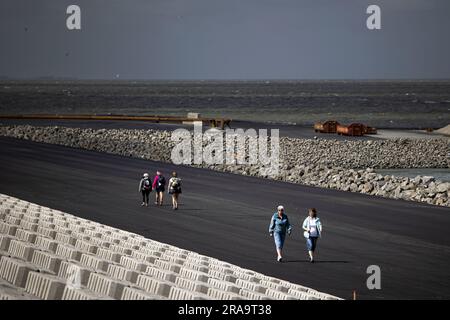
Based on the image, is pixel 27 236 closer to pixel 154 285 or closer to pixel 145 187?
pixel 154 285

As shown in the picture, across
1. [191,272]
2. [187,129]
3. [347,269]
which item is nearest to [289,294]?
[191,272]

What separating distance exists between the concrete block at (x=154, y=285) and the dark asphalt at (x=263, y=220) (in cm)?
855

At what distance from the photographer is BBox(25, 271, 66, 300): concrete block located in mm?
12914

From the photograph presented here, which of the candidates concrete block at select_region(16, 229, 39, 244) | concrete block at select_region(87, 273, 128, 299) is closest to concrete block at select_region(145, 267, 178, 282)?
concrete block at select_region(87, 273, 128, 299)

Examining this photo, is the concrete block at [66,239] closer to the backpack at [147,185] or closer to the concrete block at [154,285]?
the concrete block at [154,285]

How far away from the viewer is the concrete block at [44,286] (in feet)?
42.4

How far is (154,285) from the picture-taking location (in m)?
14.6

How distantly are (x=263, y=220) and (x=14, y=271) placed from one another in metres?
23.0

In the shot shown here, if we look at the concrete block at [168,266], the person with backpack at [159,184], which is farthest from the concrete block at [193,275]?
the person with backpack at [159,184]

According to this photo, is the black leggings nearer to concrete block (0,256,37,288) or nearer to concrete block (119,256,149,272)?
concrete block (119,256,149,272)

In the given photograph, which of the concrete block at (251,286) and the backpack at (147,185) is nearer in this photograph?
the concrete block at (251,286)

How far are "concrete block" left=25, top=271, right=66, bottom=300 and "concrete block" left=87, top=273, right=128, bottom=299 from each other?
76 cm
